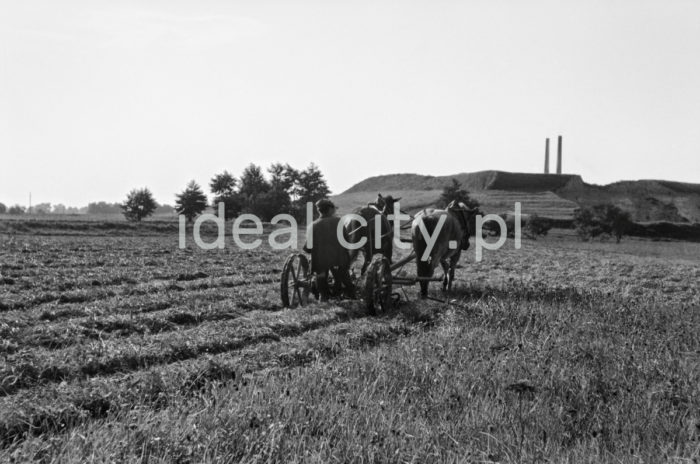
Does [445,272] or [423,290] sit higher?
[445,272]

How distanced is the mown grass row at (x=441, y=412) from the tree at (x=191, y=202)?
206ft

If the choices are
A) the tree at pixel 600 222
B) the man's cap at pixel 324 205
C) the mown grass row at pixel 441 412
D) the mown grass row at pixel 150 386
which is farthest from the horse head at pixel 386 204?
the tree at pixel 600 222

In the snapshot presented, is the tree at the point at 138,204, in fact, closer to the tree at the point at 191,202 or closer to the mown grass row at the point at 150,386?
the tree at the point at 191,202

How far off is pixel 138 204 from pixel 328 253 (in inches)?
2340

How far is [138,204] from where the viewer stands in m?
66.4

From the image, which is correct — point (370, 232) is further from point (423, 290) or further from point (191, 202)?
point (191, 202)

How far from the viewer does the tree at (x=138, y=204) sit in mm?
66375

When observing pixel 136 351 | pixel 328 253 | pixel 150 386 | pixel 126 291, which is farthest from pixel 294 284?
pixel 150 386

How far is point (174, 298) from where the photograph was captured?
11.9 metres

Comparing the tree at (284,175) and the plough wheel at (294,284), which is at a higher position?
the tree at (284,175)

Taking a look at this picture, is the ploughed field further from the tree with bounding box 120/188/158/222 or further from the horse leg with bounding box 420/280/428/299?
the tree with bounding box 120/188/158/222

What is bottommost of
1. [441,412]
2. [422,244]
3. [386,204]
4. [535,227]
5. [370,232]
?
[441,412]

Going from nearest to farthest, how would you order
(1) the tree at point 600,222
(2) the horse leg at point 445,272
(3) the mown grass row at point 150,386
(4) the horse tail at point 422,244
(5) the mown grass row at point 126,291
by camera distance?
(3) the mown grass row at point 150,386 < (5) the mown grass row at point 126,291 < (4) the horse tail at point 422,244 < (2) the horse leg at point 445,272 < (1) the tree at point 600,222

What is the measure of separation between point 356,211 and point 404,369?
249 inches
